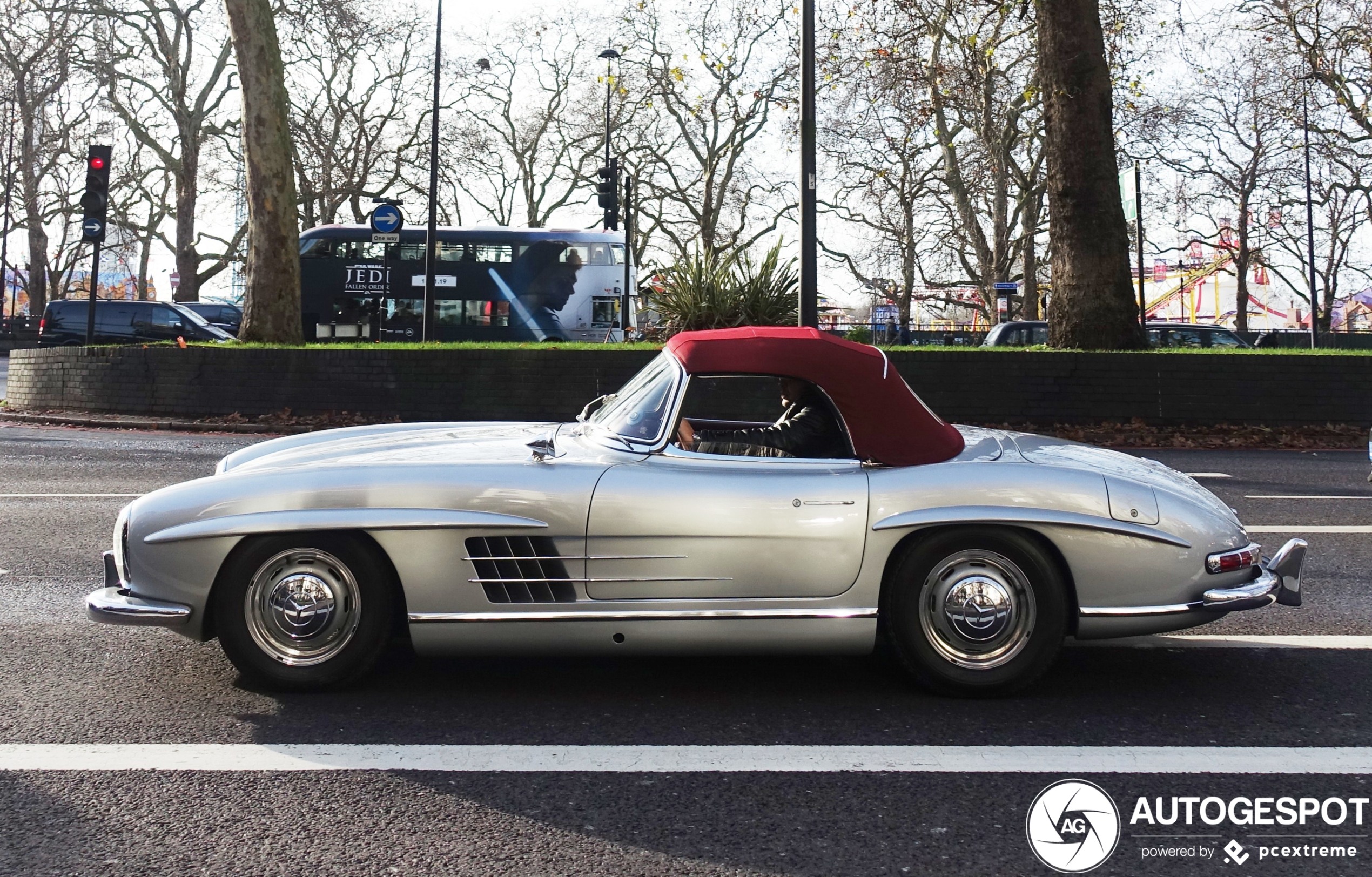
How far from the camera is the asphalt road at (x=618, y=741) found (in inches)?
104

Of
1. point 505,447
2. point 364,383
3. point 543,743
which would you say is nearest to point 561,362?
point 364,383

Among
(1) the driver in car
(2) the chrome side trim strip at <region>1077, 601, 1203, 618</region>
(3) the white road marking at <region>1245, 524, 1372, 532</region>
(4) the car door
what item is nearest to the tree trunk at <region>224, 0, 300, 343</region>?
(3) the white road marking at <region>1245, 524, 1372, 532</region>

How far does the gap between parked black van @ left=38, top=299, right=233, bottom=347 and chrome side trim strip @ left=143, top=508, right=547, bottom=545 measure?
27586mm

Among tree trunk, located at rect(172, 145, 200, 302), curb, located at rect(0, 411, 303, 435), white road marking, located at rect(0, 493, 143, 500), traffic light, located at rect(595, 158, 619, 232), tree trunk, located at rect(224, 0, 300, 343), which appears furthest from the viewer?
tree trunk, located at rect(172, 145, 200, 302)

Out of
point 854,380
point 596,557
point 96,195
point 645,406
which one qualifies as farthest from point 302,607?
point 96,195

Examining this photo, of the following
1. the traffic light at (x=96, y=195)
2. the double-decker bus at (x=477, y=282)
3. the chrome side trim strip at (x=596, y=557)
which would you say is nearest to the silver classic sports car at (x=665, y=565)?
the chrome side trim strip at (x=596, y=557)

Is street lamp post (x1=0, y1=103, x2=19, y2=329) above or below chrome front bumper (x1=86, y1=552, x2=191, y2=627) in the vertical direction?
above

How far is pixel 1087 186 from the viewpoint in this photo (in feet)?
49.4

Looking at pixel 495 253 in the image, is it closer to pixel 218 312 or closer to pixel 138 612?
pixel 218 312

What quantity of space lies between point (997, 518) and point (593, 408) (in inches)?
72.3

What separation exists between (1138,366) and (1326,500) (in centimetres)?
597

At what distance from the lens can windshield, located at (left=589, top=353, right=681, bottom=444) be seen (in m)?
4.04

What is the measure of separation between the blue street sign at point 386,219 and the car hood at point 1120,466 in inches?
636

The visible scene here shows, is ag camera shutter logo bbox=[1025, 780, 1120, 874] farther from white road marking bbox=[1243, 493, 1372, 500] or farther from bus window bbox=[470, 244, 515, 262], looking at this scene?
bus window bbox=[470, 244, 515, 262]
